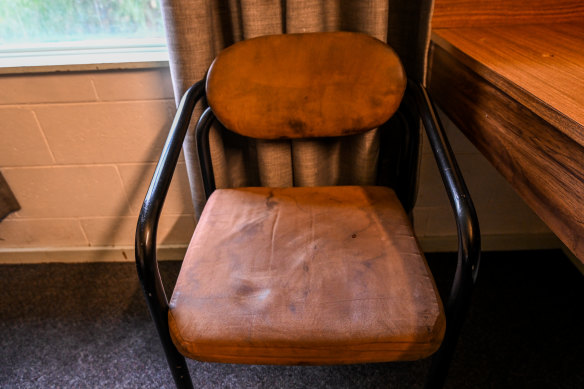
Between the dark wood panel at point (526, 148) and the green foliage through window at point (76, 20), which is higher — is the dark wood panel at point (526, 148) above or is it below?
below

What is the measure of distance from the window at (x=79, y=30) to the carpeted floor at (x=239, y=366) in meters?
0.72

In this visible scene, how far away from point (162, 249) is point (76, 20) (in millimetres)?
765

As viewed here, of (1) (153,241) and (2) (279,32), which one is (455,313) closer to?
(1) (153,241)

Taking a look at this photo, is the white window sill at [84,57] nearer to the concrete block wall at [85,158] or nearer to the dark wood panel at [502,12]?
the concrete block wall at [85,158]

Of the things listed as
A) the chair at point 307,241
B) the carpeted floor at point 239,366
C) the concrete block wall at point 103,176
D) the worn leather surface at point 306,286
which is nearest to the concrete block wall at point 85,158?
the concrete block wall at point 103,176

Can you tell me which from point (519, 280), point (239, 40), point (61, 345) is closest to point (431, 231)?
→ point (519, 280)

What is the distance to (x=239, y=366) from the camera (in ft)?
3.45

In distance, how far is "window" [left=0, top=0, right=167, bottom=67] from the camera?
1091mm

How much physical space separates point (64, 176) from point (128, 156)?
232 millimetres

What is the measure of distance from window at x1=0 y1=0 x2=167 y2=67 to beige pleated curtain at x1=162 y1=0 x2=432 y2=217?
10.5 inches

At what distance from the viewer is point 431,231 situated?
1358mm

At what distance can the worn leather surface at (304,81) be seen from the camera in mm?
805

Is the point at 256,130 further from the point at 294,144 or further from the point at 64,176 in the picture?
the point at 64,176

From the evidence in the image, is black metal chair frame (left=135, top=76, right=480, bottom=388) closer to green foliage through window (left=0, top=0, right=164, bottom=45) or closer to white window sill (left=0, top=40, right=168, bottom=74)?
white window sill (left=0, top=40, right=168, bottom=74)
